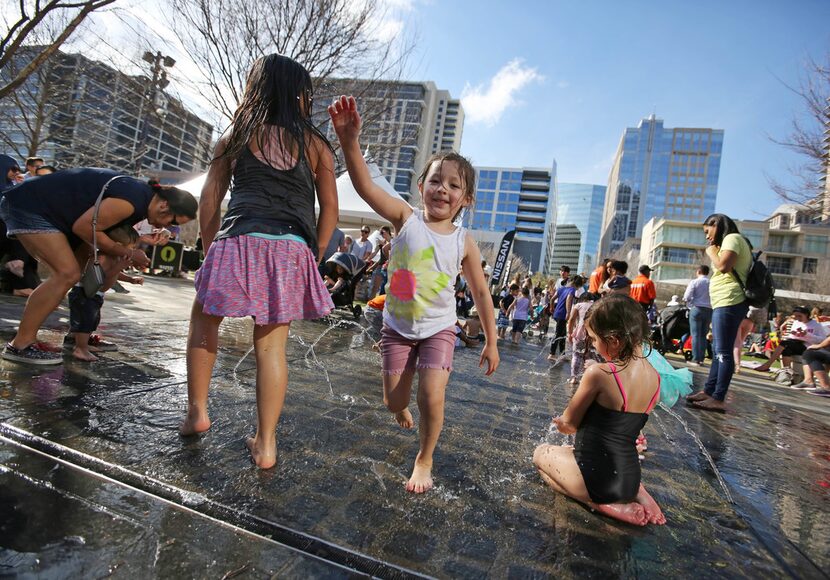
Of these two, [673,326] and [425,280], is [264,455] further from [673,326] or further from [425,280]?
[673,326]

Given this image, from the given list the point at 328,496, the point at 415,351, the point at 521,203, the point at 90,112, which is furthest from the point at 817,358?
the point at 521,203

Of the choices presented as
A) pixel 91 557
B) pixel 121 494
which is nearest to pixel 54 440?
pixel 121 494

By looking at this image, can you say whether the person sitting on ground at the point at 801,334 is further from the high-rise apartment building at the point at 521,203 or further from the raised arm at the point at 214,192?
the high-rise apartment building at the point at 521,203

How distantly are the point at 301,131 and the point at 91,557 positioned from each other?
169 centimetres

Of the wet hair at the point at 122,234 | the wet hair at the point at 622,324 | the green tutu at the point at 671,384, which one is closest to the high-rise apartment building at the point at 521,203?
the green tutu at the point at 671,384

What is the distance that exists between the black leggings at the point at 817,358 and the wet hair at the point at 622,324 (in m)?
8.91

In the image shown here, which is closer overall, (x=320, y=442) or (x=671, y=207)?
(x=320, y=442)

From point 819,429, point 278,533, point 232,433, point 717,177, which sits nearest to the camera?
point 278,533

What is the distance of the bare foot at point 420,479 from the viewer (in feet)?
6.37

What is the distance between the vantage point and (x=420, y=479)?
1.98 m

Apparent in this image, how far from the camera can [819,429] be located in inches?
194

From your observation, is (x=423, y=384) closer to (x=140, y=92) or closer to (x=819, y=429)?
(x=819, y=429)

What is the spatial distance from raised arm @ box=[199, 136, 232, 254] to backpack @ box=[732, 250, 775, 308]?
474 cm

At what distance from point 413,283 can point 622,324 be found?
1.01 metres
